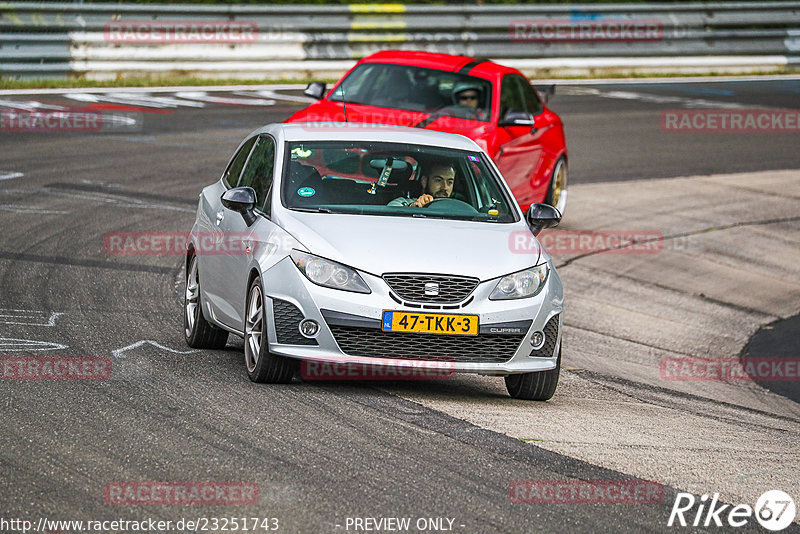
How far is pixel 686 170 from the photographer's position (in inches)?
780

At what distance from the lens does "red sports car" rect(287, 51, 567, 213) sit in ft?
44.9

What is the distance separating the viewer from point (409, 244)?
25.1 ft

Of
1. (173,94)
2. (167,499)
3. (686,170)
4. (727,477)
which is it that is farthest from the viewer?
(173,94)

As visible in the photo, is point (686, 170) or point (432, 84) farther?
point (686, 170)

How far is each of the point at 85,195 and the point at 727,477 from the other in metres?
10.3

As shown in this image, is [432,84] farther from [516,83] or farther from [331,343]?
[331,343]

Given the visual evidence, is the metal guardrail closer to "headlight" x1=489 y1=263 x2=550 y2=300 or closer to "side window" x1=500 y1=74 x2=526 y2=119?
"side window" x1=500 y1=74 x2=526 y2=119

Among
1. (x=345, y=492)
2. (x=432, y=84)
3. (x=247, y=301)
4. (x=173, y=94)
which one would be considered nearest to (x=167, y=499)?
(x=345, y=492)

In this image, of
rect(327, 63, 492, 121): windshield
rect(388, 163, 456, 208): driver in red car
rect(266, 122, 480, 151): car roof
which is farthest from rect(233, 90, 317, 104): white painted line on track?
rect(388, 163, 456, 208): driver in red car

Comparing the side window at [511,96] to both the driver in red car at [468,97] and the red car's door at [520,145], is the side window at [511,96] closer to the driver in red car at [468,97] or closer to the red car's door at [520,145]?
the red car's door at [520,145]

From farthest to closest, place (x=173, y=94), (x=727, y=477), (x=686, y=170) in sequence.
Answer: (x=173, y=94) < (x=686, y=170) < (x=727, y=477)

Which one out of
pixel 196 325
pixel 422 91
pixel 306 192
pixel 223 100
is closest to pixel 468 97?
pixel 422 91

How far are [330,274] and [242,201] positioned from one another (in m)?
1.11

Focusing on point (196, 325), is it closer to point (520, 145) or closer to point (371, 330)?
point (371, 330)
